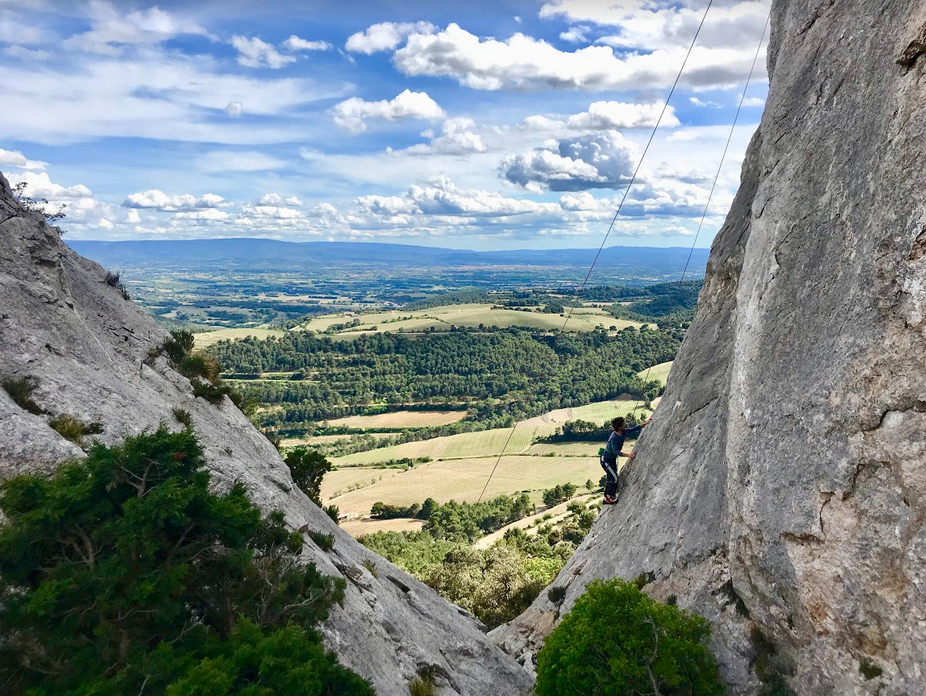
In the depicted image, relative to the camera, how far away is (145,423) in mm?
13820

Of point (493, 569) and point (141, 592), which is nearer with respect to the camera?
point (141, 592)

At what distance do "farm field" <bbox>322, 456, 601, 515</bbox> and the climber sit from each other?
5940 centimetres

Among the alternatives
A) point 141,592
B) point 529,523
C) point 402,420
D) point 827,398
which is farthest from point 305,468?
point 402,420

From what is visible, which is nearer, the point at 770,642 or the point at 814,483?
the point at 814,483

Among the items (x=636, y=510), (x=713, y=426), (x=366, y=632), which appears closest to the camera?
(x=366, y=632)

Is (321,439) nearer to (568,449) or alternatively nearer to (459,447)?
(459,447)

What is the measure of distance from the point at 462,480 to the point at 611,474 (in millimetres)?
71711

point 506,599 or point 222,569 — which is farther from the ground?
point 222,569

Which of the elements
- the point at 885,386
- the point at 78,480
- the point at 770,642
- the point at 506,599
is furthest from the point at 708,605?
the point at 506,599

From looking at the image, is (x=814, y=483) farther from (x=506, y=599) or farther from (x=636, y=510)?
(x=506, y=599)

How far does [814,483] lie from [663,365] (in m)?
140

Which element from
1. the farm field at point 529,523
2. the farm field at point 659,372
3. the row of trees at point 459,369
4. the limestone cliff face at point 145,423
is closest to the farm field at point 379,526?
the farm field at point 529,523

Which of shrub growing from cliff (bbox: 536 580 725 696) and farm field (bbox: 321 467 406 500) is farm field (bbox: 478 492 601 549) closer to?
farm field (bbox: 321 467 406 500)

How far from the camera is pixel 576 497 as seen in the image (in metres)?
76.0
